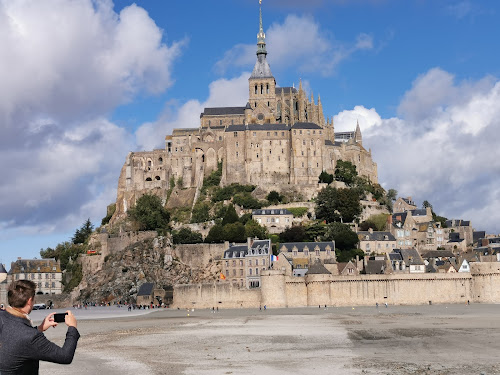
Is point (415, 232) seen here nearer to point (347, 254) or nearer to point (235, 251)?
point (347, 254)

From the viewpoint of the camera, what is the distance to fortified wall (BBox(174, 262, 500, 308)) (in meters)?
58.8

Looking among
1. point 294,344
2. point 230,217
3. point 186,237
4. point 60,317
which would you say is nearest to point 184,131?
point 230,217

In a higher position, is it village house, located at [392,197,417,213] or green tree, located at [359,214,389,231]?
village house, located at [392,197,417,213]

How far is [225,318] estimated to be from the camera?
1901 inches

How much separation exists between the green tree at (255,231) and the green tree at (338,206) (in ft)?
28.8

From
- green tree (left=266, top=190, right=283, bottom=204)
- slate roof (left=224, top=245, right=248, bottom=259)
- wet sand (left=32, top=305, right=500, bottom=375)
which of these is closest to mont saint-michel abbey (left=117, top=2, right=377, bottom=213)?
green tree (left=266, top=190, right=283, bottom=204)

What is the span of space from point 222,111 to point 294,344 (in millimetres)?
73018

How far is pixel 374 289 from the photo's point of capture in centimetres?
5900

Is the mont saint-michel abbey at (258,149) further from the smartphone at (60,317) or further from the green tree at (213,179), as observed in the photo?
the smartphone at (60,317)

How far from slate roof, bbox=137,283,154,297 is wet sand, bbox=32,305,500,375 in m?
17.4

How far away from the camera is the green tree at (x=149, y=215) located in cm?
7925

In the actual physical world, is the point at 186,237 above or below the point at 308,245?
above

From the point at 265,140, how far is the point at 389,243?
25.0 m

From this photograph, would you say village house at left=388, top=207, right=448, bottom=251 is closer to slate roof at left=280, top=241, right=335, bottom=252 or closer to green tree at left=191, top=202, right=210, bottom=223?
slate roof at left=280, top=241, right=335, bottom=252
